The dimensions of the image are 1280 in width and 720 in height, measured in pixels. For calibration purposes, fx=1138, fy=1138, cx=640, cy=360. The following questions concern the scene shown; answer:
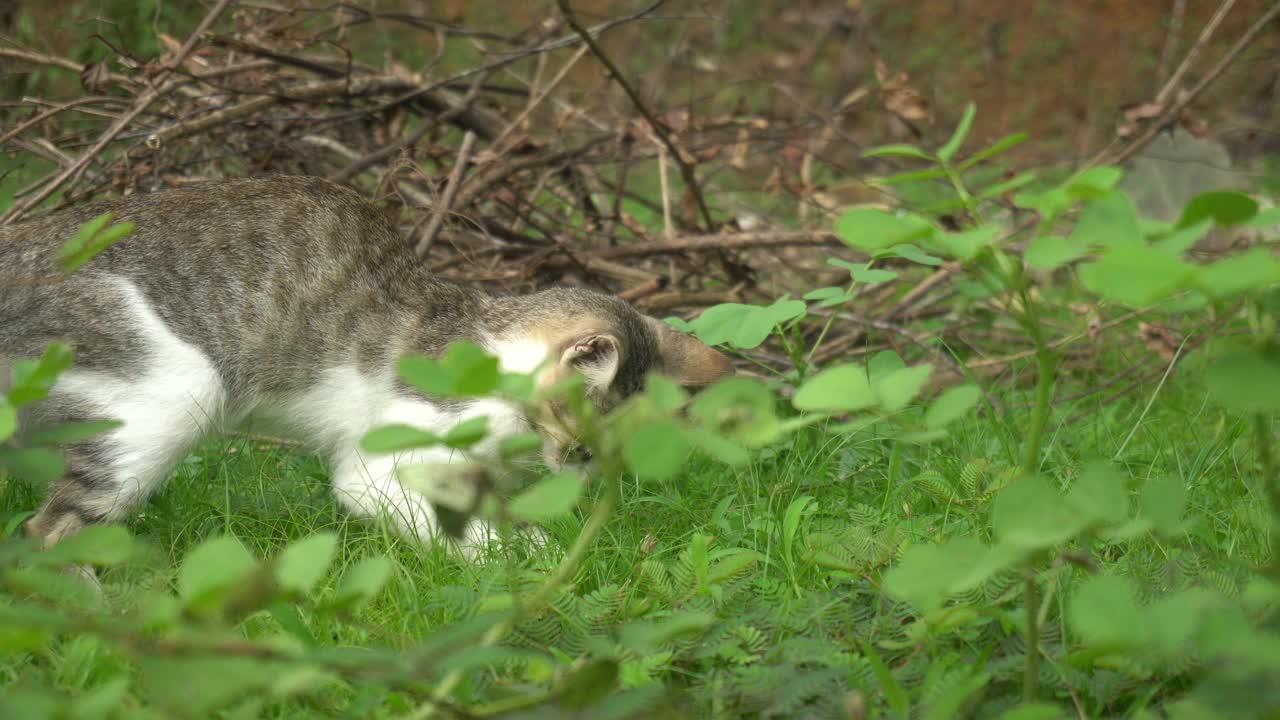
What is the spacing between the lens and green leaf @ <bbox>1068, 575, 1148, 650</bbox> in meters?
1.34

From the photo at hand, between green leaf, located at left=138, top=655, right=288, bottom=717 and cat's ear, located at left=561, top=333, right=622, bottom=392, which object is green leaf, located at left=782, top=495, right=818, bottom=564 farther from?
green leaf, located at left=138, top=655, right=288, bottom=717

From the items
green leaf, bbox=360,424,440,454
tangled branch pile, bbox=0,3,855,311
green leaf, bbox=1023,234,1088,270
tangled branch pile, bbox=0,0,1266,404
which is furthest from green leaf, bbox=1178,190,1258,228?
tangled branch pile, bbox=0,3,855,311

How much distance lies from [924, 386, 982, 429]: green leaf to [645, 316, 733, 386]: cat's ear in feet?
4.65

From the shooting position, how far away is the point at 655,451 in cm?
133

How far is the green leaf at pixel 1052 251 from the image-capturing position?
1440 mm

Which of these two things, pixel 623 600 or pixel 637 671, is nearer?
pixel 637 671

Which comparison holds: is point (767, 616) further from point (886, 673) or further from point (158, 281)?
point (158, 281)

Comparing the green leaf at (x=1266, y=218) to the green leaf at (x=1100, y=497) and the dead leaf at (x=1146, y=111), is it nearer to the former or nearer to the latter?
the green leaf at (x=1100, y=497)

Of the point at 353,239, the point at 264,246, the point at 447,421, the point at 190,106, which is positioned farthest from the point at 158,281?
the point at 190,106

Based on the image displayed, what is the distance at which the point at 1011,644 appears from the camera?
195 cm

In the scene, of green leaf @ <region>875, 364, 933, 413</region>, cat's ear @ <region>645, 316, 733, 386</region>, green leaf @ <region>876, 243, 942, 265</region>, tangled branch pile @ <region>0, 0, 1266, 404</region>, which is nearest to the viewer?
green leaf @ <region>875, 364, 933, 413</region>

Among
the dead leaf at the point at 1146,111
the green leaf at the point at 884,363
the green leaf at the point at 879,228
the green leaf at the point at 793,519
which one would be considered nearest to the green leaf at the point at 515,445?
the green leaf at the point at 879,228

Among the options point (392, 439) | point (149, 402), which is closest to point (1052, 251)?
point (392, 439)

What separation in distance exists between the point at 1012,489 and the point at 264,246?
2.15 m
